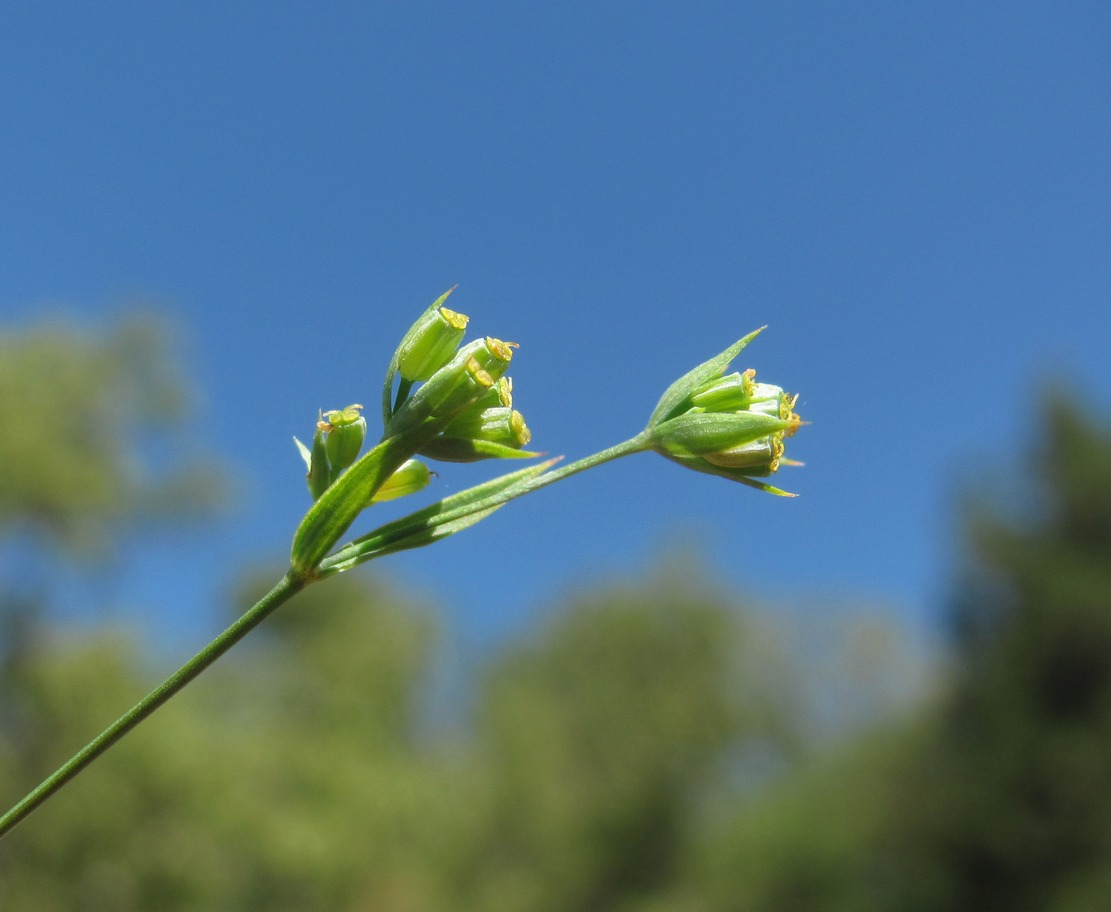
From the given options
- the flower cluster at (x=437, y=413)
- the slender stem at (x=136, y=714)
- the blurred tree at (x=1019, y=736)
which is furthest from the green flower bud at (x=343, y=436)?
the blurred tree at (x=1019, y=736)

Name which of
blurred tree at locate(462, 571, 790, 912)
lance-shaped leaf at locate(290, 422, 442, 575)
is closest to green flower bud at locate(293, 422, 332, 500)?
lance-shaped leaf at locate(290, 422, 442, 575)

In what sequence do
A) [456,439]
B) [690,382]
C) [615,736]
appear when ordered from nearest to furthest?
1. [456,439]
2. [690,382]
3. [615,736]

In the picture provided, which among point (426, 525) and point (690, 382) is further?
point (690, 382)

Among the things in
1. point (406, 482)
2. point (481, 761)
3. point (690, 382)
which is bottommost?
point (481, 761)

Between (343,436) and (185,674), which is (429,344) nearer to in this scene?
(343,436)

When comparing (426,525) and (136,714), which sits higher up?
(426,525)

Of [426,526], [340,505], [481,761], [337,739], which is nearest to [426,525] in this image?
[426,526]

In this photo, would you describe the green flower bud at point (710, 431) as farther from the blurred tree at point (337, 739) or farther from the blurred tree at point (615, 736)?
the blurred tree at point (615, 736)

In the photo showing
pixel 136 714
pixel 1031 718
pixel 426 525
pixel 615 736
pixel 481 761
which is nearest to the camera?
pixel 136 714
